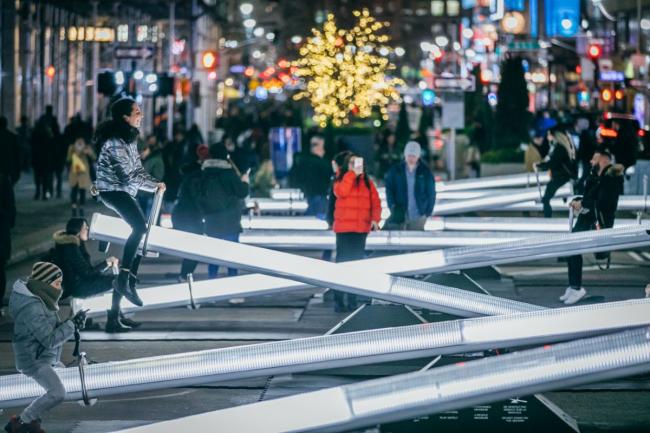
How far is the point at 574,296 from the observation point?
17344 millimetres

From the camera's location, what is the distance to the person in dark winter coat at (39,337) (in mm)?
9555

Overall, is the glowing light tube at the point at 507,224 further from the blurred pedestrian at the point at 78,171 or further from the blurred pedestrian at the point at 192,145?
the blurred pedestrian at the point at 78,171

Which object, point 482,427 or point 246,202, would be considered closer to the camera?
point 482,427

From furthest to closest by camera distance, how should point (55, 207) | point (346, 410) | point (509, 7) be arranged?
point (509, 7)
point (55, 207)
point (346, 410)

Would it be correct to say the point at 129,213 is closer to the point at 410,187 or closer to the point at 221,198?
the point at 221,198

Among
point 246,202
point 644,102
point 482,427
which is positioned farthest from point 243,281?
point 644,102

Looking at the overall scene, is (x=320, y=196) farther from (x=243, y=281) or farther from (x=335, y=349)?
(x=335, y=349)

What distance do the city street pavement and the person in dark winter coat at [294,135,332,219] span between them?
6.45 ft

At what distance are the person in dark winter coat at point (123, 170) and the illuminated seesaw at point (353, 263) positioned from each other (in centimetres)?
27

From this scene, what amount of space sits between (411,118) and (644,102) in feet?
38.9

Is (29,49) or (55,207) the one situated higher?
(29,49)

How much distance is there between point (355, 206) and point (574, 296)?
2.99m

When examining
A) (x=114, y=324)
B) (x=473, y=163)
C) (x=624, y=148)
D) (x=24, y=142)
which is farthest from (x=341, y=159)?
(x=24, y=142)

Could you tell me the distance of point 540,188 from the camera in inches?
912
